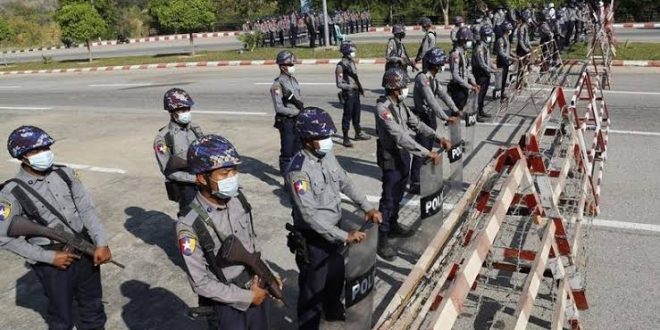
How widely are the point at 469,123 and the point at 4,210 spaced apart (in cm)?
653

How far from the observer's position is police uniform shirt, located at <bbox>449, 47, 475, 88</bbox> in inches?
389

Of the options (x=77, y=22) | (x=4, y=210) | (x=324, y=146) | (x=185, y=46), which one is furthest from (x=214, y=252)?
(x=185, y=46)

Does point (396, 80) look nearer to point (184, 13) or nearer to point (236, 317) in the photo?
point (236, 317)

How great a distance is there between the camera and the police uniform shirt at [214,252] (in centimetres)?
339

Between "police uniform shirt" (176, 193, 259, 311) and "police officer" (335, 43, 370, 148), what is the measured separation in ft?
22.1

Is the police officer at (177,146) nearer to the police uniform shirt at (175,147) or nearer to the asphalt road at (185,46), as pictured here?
the police uniform shirt at (175,147)

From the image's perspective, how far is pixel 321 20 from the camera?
28.5m

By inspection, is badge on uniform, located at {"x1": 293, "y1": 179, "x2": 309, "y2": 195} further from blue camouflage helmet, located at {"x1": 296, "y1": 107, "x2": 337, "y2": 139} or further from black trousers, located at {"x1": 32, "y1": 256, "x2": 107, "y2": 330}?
black trousers, located at {"x1": 32, "y1": 256, "x2": 107, "y2": 330}

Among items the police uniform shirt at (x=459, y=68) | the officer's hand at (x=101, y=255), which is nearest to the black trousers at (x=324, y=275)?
the officer's hand at (x=101, y=255)

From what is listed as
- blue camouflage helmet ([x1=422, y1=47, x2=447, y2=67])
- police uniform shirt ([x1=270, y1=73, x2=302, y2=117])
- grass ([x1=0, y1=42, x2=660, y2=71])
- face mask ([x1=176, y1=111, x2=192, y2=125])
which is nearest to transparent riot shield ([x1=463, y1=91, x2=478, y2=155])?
blue camouflage helmet ([x1=422, y1=47, x2=447, y2=67])

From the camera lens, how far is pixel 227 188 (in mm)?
3535

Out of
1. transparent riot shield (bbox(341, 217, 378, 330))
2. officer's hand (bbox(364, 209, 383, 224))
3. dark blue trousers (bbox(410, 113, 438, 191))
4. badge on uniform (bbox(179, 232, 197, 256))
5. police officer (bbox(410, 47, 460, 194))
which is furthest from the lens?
police officer (bbox(410, 47, 460, 194))

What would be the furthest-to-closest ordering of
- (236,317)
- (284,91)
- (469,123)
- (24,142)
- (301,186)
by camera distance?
(469,123) → (284,91) → (301,186) → (24,142) → (236,317)

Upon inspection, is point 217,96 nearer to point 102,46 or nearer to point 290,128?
point 290,128
